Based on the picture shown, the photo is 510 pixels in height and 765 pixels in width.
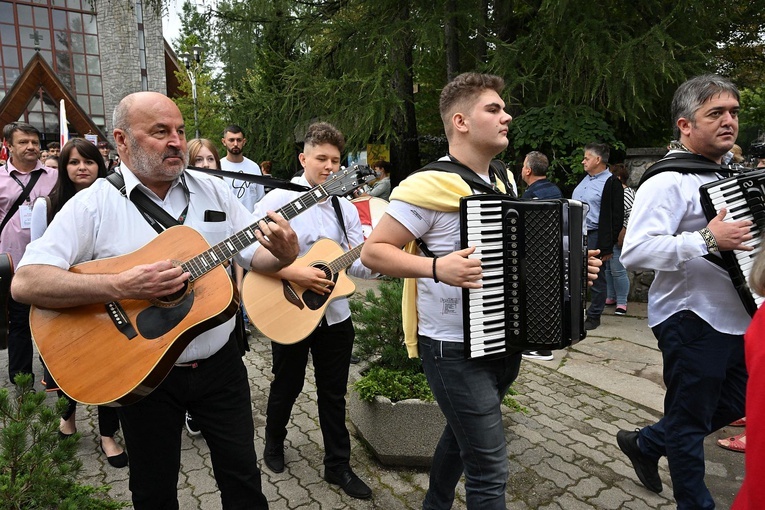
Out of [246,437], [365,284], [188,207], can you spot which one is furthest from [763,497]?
[365,284]

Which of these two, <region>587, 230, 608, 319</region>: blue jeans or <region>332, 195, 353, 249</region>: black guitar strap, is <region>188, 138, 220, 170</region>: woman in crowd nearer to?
<region>332, 195, 353, 249</region>: black guitar strap

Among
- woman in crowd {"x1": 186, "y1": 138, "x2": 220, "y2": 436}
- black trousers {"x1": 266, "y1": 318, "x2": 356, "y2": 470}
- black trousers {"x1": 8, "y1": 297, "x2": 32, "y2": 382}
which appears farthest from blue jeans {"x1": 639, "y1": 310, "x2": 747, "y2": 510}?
black trousers {"x1": 8, "y1": 297, "x2": 32, "y2": 382}

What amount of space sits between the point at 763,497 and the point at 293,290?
8.31 ft

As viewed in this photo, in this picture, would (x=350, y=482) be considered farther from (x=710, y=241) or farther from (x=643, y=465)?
(x=710, y=241)

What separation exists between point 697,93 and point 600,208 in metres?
3.90

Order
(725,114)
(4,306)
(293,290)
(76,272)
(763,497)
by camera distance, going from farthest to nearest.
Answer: (293,290) → (4,306) → (725,114) → (76,272) → (763,497)

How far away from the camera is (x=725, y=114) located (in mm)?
2602

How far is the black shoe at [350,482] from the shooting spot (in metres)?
3.08

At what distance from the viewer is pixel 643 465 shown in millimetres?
3115

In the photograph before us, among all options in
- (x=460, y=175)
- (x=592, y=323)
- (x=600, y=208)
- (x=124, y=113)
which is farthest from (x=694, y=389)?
(x=600, y=208)

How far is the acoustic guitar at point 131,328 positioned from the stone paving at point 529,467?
142 cm

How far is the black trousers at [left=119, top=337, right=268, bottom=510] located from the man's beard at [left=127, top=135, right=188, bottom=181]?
2.57ft

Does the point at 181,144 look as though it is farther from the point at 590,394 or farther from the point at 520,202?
the point at 590,394

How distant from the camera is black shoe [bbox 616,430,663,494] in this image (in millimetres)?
3104
